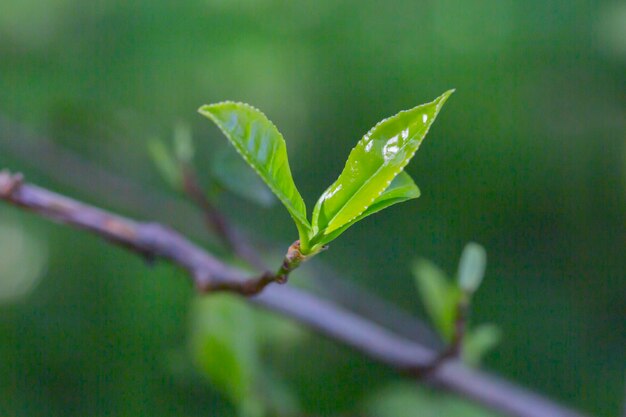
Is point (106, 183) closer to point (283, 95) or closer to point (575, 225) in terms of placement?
point (283, 95)

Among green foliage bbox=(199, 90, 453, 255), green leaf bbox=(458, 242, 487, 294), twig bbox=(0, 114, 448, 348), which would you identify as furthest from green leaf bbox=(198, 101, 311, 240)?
twig bbox=(0, 114, 448, 348)

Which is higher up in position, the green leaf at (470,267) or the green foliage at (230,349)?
the green leaf at (470,267)

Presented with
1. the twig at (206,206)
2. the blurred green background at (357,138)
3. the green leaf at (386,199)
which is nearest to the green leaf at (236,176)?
the twig at (206,206)

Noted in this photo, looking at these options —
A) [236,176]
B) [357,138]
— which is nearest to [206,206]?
[236,176]

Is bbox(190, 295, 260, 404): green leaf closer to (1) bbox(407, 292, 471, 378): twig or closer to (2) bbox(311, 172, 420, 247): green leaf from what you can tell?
(1) bbox(407, 292, 471, 378): twig

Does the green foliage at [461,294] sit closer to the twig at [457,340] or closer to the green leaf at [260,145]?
the twig at [457,340]
